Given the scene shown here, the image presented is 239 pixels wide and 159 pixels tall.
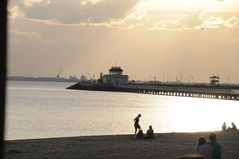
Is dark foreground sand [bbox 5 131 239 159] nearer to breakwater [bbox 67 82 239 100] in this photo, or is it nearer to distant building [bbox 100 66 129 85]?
breakwater [bbox 67 82 239 100]

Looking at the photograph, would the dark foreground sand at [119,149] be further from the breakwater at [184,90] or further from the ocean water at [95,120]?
the breakwater at [184,90]

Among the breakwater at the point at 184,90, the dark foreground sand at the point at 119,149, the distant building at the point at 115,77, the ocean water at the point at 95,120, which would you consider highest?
the distant building at the point at 115,77

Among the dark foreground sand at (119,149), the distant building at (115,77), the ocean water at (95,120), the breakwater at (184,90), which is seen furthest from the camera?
the distant building at (115,77)

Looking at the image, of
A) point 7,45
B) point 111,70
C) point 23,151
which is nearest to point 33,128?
point 23,151

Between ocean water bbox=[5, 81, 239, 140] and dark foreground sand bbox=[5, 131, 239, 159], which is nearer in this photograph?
dark foreground sand bbox=[5, 131, 239, 159]

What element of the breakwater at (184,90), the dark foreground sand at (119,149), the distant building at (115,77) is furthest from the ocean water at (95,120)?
the distant building at (115,77)

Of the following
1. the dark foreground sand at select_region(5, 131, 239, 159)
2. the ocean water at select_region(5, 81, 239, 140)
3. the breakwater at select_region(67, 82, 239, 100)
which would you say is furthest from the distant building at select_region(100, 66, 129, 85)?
the dark foreground sand at select_region(5, 131, 239, 159)

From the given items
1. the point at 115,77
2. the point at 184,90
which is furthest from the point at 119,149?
the point at 115,77

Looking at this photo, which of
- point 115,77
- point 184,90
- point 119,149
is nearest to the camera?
point 119,149

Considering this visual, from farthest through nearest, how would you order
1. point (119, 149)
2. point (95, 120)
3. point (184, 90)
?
point (184, 90)
point (95, 120)
point (119, 149)

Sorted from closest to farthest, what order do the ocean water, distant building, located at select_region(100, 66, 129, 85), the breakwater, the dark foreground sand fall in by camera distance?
1. the dark foreground sand
2. the ocean water
3. the breakwater
4. distant building, located at select_region(100, 66, 129, 85)

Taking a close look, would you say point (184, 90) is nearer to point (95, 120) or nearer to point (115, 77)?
point (115, 77)

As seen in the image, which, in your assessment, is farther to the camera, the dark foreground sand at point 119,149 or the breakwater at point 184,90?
the breakwater at point 184,90

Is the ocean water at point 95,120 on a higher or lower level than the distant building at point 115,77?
lower
